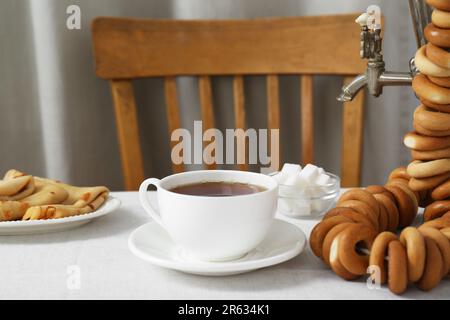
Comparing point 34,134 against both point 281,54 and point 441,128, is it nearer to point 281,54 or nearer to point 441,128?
point 281,54

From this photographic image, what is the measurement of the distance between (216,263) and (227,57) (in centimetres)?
77

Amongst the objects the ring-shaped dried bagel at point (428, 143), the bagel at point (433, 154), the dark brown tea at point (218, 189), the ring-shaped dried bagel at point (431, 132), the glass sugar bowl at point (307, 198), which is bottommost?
the glass sugar bowl at point (307, 198)

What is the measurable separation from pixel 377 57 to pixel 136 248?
Result: 1.13 feet

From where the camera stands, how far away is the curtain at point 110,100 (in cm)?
132

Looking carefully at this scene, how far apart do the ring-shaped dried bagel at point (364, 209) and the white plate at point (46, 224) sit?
0.95ft

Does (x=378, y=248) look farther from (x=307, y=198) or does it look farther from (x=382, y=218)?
(x=307, y=198)

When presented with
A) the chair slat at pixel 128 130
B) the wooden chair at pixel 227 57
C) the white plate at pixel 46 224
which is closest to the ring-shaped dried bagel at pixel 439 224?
the white plate at pixel 46 224

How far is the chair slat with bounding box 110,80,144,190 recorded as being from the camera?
1.26 metres

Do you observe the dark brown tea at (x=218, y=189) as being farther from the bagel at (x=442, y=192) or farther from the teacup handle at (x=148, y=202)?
the bagel at (x=442, y=192)

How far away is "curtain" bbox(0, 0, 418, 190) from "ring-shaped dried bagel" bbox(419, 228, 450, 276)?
869mm

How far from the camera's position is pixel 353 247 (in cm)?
52

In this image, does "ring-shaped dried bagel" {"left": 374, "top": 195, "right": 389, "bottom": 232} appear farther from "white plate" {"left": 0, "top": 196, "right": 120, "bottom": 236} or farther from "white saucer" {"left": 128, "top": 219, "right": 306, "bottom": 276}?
"white plate" {"left": 0, "top": 196, "right": 120, "bottom": 236}

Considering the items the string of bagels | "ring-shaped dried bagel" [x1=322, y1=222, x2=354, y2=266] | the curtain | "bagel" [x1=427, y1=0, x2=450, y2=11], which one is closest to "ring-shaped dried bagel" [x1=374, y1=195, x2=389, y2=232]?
the string of bagels
